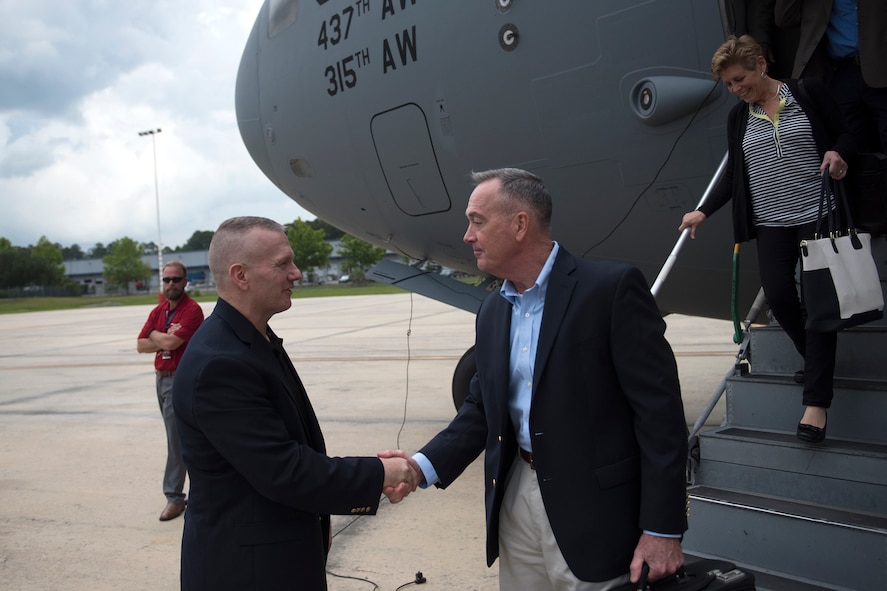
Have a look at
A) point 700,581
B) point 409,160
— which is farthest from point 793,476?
point 409,160

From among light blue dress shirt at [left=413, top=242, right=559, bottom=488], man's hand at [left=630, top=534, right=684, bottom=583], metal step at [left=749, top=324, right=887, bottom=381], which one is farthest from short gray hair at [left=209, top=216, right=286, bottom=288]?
metal step at [left=749, top=324, right=887, bottom=381]

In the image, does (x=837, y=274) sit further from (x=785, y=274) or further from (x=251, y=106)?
(x=251, y=106)

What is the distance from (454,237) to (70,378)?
31.5 ft

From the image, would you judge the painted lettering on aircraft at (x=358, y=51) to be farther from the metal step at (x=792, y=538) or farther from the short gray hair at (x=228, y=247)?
the metal step at (x=792, y=538)

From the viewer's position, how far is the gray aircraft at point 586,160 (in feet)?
9.90

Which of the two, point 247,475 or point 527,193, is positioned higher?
point 527,193

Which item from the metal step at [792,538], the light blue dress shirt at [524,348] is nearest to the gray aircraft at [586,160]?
the metal step at [792,538]

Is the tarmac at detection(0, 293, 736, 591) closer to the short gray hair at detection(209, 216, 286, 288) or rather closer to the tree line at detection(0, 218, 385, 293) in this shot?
the short gray hair at detection(209, 216, 286, 288)

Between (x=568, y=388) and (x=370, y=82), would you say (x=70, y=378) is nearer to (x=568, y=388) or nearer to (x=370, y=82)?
(x=370, y=82)

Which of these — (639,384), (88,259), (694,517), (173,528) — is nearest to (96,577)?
(173,528)

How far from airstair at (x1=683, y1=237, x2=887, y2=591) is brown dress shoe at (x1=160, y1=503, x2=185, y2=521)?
3684 mm

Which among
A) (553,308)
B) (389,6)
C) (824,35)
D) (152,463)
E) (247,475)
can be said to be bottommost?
(152,463)

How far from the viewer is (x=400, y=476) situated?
2.50m

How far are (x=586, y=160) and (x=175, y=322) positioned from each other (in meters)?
3.14
